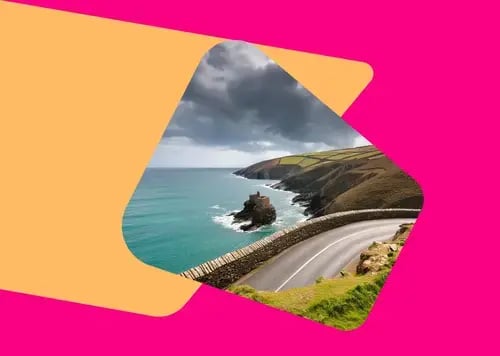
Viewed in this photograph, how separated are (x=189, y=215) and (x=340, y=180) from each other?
5.18 ft

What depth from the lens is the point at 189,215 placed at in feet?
14.6

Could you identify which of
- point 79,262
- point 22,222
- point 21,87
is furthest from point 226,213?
point 21,87

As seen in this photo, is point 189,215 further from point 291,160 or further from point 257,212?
point 291,160

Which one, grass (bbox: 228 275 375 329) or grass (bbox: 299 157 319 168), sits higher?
grass (bbox: 299 157 319 168)

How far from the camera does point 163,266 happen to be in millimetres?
4188

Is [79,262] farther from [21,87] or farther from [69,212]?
[21,87]

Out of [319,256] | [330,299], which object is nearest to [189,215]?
[319,256]

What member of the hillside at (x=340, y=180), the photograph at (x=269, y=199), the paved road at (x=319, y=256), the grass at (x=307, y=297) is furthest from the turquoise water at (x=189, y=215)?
the grass at (x=307, y=297)

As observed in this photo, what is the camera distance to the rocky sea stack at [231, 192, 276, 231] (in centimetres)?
451

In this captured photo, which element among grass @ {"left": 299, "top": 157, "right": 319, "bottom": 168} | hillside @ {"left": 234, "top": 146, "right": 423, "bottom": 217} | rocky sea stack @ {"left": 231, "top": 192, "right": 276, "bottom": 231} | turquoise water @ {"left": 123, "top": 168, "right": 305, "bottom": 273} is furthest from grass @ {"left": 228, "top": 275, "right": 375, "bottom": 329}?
grass @ {"left": 299, "top": 157, "right": 319, "bottom": 168}

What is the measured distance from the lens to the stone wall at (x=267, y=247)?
4.24 m

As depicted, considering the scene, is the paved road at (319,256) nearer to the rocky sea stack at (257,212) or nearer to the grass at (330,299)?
the grass at (330,299)

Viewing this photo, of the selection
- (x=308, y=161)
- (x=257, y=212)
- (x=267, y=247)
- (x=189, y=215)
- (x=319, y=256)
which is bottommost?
(x=319, y=256)

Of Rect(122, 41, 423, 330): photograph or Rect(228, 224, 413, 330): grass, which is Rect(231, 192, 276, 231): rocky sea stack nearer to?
Rect(122, 41, 423, 330): photograph
